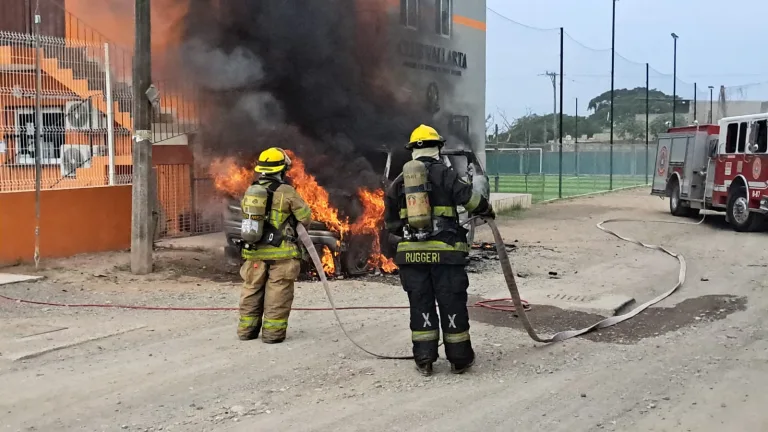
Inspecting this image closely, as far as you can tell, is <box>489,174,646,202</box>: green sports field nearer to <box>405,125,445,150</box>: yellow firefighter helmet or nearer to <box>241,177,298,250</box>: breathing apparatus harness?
<box>241,177,298,250</box>: breathing apparatus harness

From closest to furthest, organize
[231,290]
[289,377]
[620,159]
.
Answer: [289,377], [231,290], [620,159]

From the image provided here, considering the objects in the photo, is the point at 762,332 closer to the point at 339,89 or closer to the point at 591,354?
the point at 591,354

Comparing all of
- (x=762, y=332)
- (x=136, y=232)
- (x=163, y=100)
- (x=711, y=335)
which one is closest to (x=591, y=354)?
(x=711, y=335)

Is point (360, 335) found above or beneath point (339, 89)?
beneath

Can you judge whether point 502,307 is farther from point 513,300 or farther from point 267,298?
point 267,298

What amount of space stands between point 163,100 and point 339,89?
2.60 meters

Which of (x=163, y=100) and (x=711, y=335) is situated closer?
(x=711, y=335)

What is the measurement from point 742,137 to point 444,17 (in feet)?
24.4

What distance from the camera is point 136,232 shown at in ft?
29.2

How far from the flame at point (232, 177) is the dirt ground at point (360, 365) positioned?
132cm

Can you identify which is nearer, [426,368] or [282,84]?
[426,368]

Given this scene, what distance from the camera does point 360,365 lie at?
17.1 ft

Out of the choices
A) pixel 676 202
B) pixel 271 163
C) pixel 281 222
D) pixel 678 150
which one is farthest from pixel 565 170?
pixel 281 222

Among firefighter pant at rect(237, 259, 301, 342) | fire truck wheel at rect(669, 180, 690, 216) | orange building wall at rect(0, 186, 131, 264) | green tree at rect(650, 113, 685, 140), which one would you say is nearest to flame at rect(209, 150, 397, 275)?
firefighter pant at rect(237, 259, 301, 342)
